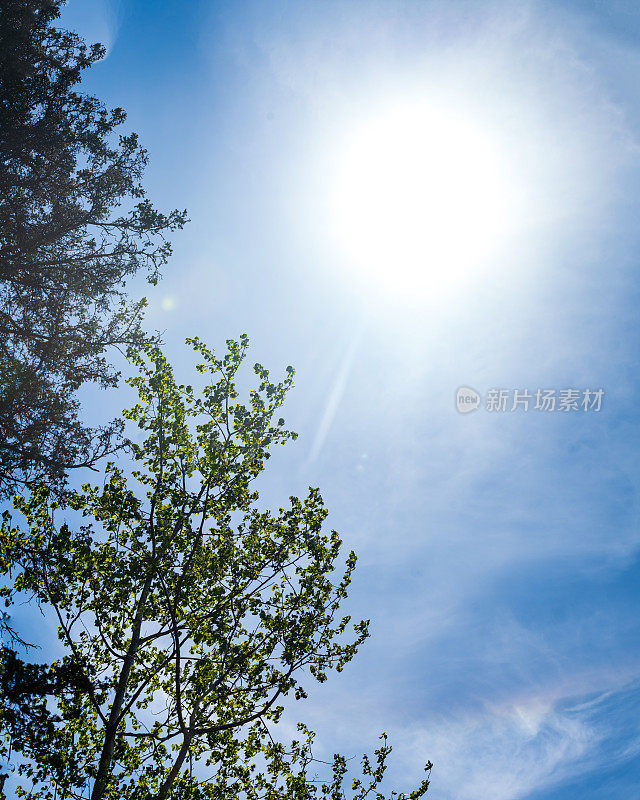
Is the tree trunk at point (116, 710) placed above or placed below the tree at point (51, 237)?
below

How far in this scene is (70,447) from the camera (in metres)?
13.4

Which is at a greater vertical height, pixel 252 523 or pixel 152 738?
pixel 252 523

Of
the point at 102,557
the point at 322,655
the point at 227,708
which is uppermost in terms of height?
the point at 102,557

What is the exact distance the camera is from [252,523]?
1039 cm

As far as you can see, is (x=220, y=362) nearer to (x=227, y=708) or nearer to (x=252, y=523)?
(x=252, y=523)

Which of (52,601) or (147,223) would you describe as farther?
(147,223)

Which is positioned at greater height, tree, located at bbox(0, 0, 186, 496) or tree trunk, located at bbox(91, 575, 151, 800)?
tree, located at bbox(0, 0, 186, 496)

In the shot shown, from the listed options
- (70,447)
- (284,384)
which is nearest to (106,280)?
(70,447)

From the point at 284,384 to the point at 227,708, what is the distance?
6.11 m

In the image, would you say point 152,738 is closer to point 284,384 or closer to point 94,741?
point 94,741

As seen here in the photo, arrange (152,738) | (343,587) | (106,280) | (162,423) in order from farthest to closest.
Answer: (106,280) → (162,423) → (343,587) → (152,738)

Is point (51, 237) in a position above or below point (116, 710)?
above

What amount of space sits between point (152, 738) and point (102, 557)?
130 inches

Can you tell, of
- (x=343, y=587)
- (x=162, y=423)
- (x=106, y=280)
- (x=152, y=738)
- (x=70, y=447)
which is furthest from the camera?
(x=106, y=280)
